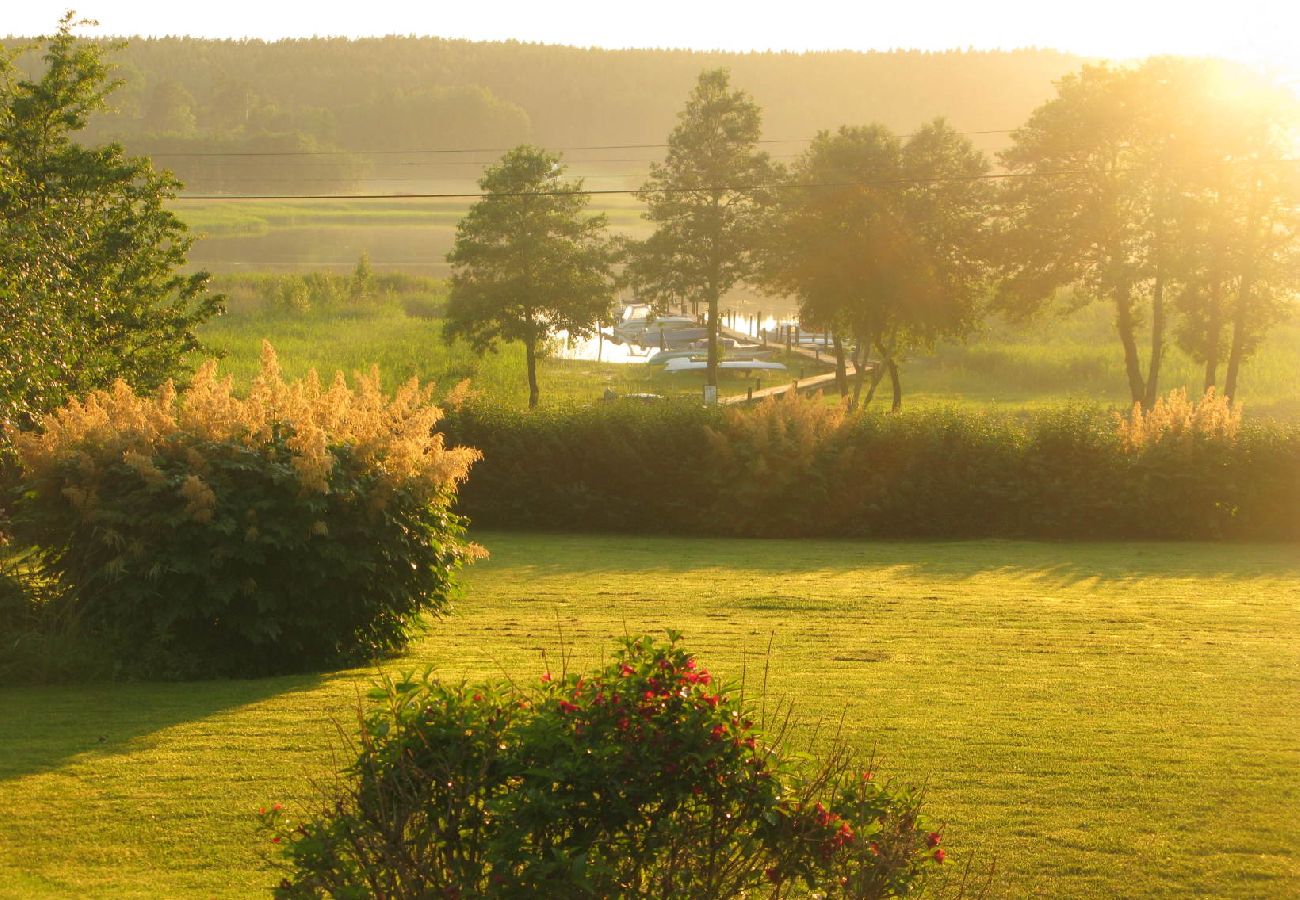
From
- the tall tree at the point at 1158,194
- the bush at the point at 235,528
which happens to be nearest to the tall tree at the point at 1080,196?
the tall tree at the point at 1158,194

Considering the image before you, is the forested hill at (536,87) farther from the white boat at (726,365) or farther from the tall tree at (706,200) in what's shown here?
the white boat at (726,365)

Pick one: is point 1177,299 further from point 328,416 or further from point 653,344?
point 328,416

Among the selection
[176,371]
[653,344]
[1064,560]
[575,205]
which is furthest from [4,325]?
[653,344]

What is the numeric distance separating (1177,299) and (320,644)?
4263 centimetres

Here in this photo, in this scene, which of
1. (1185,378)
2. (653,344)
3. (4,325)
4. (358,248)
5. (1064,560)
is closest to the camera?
(4,325)

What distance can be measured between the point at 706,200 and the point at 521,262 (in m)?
12.5

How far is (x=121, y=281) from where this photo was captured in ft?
78.0

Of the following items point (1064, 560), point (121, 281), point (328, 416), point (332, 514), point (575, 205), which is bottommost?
point (1064, 560)

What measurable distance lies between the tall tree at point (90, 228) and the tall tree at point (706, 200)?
3189 cm

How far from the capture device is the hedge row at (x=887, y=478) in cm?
2238

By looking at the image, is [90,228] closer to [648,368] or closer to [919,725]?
[919,725]

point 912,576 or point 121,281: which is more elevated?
point 121,281

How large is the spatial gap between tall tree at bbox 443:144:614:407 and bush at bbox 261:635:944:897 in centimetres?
4245

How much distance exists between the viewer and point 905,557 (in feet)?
65.3
